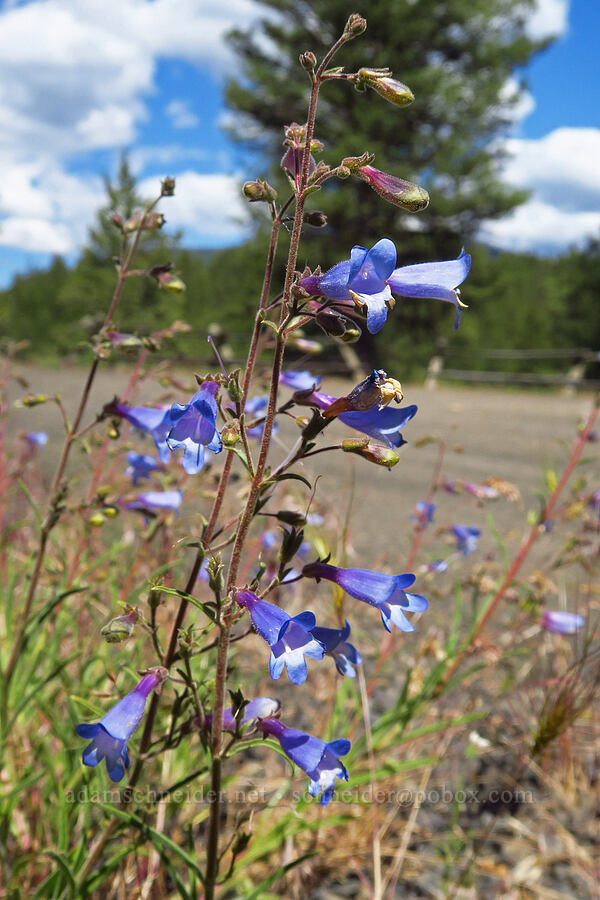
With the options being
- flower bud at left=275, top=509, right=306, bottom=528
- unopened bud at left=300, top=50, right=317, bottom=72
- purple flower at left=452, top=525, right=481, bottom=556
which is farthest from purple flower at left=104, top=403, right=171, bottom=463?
purple flower at left=452, top=525, right=481, bottom=556

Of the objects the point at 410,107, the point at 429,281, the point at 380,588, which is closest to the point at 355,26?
the point at 429,281

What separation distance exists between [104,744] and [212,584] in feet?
1.39

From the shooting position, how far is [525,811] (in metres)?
2.80

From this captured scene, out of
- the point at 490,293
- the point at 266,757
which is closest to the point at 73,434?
the point at 266,757

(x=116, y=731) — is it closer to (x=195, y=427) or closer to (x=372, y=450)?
(x=195, y=427)

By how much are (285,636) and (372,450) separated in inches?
15.3

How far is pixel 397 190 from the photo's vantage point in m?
1.27

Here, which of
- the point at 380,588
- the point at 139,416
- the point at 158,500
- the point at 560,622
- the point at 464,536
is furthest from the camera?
the point at 464,536

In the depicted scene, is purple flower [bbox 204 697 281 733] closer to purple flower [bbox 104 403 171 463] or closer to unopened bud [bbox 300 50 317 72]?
purple flower [bbox 104 403 171 463]

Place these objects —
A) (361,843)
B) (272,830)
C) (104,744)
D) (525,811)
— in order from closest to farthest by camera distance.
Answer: (104,744), (272,830), (361,843), (525,811)

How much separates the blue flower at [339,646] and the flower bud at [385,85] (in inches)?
Result: 42.1

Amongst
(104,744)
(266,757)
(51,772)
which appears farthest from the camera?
(266,757)

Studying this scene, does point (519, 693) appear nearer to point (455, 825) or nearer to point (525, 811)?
point (525, 811)

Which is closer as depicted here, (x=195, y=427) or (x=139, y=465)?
(x=195, y=427)
